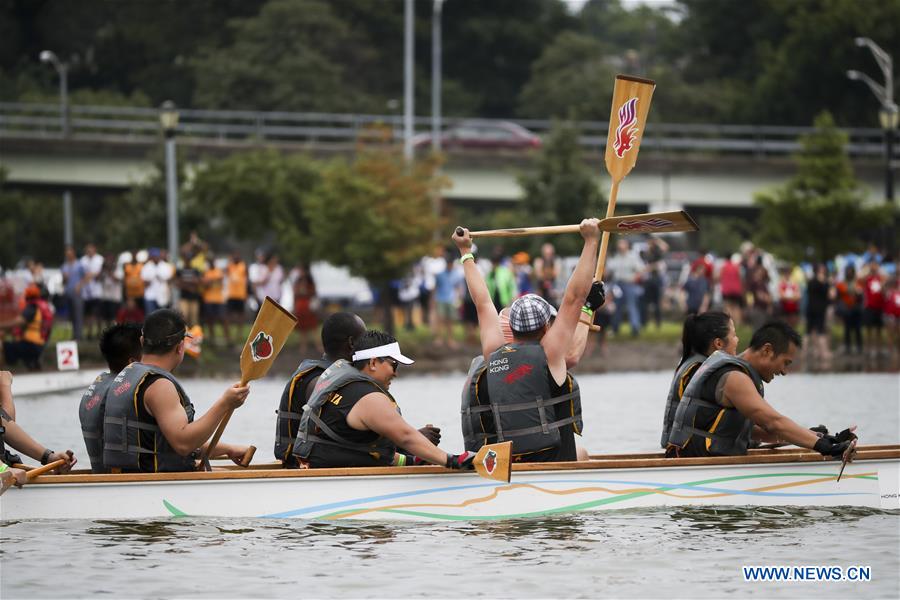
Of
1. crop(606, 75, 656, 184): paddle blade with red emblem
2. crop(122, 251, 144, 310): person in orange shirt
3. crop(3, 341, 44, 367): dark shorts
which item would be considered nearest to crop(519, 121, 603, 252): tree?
crop(122, 251, 144, 310): person in orange shirt

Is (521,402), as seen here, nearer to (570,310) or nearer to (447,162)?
(570,310)

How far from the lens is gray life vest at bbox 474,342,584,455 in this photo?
11.0m

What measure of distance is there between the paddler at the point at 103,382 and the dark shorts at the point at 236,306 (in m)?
19.5

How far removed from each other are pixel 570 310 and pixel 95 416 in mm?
3452

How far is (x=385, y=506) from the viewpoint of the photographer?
11242 millimetres

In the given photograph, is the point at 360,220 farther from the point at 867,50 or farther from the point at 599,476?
the point at 867,50

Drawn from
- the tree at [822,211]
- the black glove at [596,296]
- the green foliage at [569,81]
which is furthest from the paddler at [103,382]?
the green foliage at [569,81]

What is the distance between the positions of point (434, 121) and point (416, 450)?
41.3 meters

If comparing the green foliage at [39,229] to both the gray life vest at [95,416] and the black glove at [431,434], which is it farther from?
the black glove at [431,434]

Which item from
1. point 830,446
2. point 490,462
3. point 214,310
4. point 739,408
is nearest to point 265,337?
point 490,462

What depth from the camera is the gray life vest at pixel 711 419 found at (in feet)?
37.9

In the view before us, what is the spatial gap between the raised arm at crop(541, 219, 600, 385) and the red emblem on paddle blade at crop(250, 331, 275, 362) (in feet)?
6.37

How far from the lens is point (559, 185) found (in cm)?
4209

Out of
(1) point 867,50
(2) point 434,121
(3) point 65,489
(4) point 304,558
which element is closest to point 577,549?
(4) point 304,558
